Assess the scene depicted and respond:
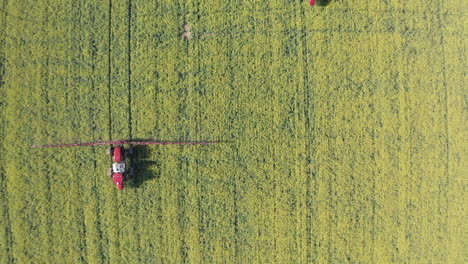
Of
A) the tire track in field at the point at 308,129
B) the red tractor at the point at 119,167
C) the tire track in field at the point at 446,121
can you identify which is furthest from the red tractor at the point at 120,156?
the tire track in field at the point at 446,121

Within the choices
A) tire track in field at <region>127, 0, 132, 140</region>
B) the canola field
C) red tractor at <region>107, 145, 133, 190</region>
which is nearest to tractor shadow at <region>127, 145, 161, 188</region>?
the canola field

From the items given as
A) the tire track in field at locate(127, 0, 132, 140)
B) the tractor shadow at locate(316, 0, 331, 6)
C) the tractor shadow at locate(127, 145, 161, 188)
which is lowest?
the tractor shadow at locate(127, 145, 161, 188)

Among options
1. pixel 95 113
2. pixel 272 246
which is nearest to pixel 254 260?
pixel 272 246

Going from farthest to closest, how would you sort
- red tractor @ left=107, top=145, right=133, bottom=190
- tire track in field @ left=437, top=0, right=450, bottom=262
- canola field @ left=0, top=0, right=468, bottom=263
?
tire track in field @ left=437, top=0, right=450, bottom=262 < canola field @ left=0, top=0, right=468, bottom=263 < red tractor @ left=107, top=145, right=133, bottom=190

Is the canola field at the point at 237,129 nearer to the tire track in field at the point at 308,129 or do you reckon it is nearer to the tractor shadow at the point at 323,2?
the tire track in field at the point at 308,129

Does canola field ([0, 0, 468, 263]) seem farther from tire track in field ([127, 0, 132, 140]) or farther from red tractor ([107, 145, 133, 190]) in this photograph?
red tractor ([107, 145, 133, 190])

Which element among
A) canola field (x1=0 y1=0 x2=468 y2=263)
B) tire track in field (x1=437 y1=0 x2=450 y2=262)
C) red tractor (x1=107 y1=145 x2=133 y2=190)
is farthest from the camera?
tire track in field (x1=437 y1=0 x2=450 y2=262)

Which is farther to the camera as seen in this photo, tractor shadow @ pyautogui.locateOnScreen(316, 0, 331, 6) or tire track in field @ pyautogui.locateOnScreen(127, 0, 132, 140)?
tractor shadow @ pyautogui.locateOnScreen(316, 0, 331, 6)

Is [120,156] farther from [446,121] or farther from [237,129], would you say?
[446,121]
